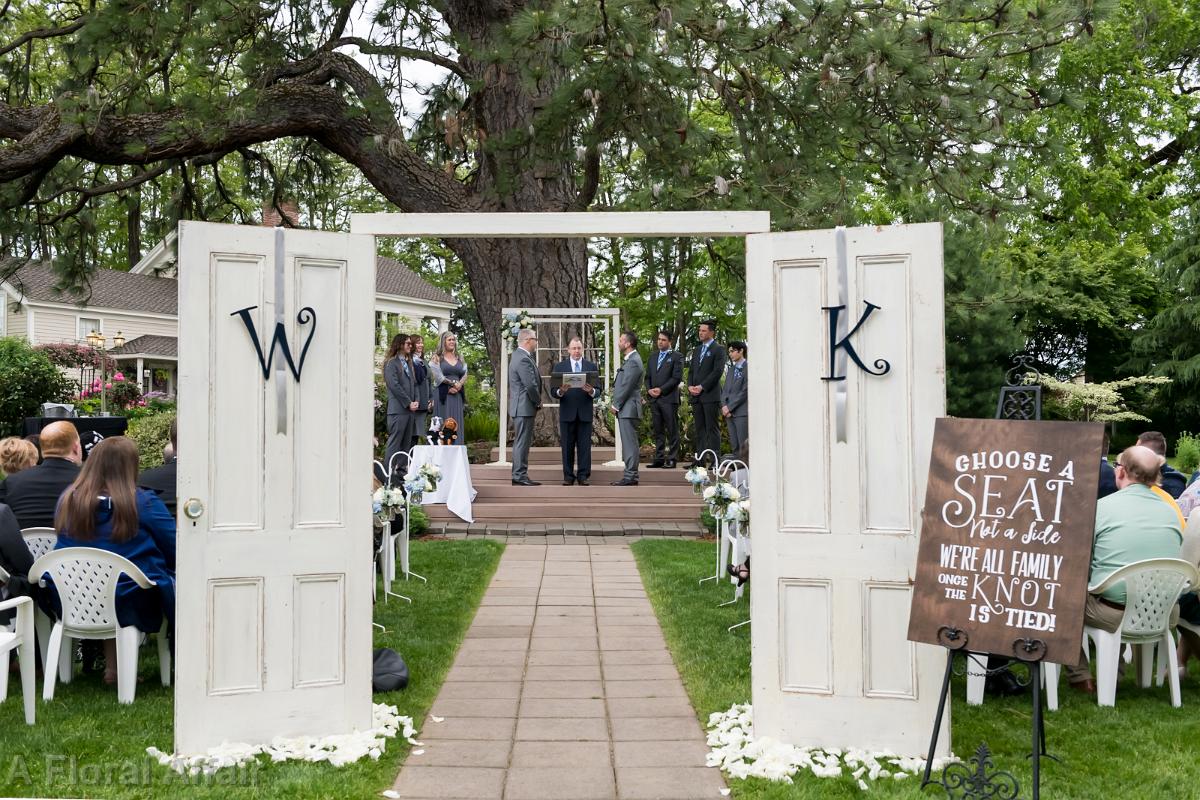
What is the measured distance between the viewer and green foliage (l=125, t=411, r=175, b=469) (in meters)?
16.1

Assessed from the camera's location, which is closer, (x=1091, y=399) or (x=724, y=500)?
(x=724, y=500)

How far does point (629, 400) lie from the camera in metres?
13.1

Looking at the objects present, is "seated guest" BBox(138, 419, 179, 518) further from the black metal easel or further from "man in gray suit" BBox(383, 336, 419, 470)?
"man in gray suit" BBox(383, 336, 419, 470)

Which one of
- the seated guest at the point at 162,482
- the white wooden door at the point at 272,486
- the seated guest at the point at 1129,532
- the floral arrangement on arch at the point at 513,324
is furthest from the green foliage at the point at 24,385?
the seated guest at the point at 1129,532

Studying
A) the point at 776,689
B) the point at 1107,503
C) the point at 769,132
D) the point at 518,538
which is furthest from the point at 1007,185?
the point at 776,689

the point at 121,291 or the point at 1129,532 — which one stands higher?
the point at 121,291

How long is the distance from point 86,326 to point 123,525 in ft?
109

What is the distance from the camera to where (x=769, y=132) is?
35.0 feet

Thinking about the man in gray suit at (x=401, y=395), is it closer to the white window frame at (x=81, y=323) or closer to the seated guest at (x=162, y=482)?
the seated guest at (x=162, y=482)

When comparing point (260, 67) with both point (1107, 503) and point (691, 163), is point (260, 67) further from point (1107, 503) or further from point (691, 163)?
point (1107, 503)

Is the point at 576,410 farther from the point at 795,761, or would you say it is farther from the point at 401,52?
the point at 795,761

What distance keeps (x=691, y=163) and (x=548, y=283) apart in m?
4.72

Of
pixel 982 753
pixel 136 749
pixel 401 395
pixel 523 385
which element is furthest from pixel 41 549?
pixel 523 385

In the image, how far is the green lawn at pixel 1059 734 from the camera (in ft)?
13.4
